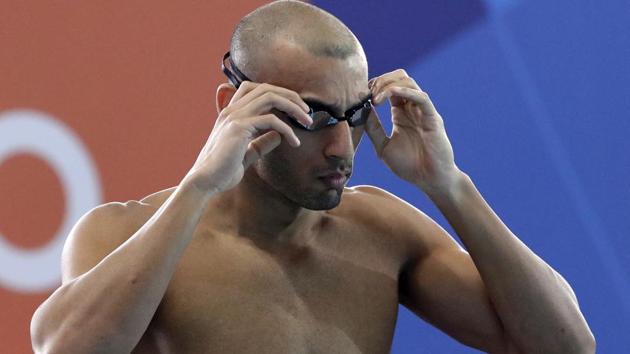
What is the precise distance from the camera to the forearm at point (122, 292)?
1.42 metres

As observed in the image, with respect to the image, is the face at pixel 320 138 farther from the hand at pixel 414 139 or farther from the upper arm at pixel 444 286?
the upper arm at pixel 444 286

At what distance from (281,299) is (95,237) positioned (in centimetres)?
26

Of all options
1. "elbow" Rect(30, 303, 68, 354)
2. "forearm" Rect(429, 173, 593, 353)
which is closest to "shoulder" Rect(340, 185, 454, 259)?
"forearm" Rect(429, 173, 593, 353)

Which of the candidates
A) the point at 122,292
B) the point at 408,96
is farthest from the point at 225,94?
the point at 122,292

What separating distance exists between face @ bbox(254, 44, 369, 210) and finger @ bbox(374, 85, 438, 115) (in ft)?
0.09

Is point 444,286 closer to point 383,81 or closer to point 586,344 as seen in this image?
point 586,344

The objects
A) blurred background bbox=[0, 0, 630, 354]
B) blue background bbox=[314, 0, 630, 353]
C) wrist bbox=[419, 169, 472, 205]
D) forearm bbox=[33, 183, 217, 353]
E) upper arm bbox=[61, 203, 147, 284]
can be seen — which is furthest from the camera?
blue background bbox=[314, 0, 630, 353]

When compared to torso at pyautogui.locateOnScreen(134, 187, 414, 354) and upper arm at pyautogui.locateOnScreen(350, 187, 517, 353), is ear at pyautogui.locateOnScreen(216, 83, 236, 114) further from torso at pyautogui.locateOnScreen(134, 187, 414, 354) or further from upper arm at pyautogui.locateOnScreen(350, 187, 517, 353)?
upper arm at pyautogui.locateOnScreen(350, 187, 517, 353)

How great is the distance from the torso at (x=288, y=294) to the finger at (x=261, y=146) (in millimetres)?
155

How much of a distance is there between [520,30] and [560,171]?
30 centimetres

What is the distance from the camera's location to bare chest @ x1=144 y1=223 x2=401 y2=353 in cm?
157

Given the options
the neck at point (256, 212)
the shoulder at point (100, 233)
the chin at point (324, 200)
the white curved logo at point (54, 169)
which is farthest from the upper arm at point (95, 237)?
the white curved logo at point (54, 169)

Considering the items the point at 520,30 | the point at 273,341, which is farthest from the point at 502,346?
the point at 520,30

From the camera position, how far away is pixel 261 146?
1530 mm
